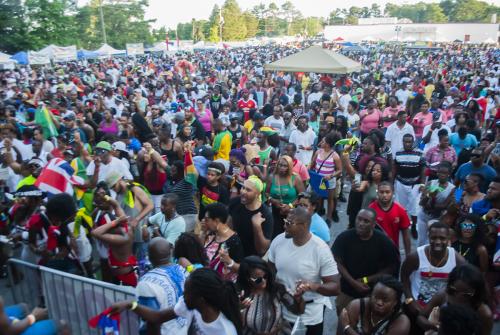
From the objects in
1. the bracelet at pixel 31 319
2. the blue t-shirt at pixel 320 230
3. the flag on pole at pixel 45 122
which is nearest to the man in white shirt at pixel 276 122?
the flag on pole at pixel 45 122

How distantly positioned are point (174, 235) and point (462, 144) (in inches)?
218

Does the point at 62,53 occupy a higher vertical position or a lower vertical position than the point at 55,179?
higher

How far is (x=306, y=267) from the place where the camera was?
3.31 metres

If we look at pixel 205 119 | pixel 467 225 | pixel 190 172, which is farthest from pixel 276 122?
pixel 467 225

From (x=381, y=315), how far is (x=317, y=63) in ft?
31.3

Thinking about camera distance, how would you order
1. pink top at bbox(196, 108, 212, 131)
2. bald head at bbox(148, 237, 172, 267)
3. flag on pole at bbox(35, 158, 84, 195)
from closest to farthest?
1. bald head at bbox(148, 237, 172, 267)
2. flag on pole at bbox(35, 158, 84, 195)
3. pink top at bbox(196, 108, 212, 131)

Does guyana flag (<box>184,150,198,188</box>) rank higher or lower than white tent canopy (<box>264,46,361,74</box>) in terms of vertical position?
lower

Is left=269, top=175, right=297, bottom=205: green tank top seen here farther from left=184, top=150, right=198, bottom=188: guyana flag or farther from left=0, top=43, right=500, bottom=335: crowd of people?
left=184, top=150, right=198, bottom=188: guyana flag

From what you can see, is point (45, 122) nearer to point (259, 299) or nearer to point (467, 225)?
point (259, 299)

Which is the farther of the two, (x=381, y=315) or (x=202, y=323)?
(x=381, y=315)

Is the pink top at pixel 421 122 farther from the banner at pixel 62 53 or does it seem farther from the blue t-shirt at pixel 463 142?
the banner at pixel 62 53

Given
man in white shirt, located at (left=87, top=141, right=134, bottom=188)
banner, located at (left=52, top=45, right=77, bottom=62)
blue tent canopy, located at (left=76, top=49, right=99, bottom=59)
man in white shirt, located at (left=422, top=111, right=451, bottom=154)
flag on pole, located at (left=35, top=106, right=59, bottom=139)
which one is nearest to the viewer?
man in white shirt, located at (left=87, top=141, right=134, bottom=188)

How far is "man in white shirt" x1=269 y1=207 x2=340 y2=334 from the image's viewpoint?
329cm

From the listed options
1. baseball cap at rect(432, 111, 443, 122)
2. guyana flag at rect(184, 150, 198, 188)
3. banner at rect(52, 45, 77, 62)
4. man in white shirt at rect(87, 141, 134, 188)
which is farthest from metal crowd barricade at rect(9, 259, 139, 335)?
banner at rect(52, 45, 77, 62)
